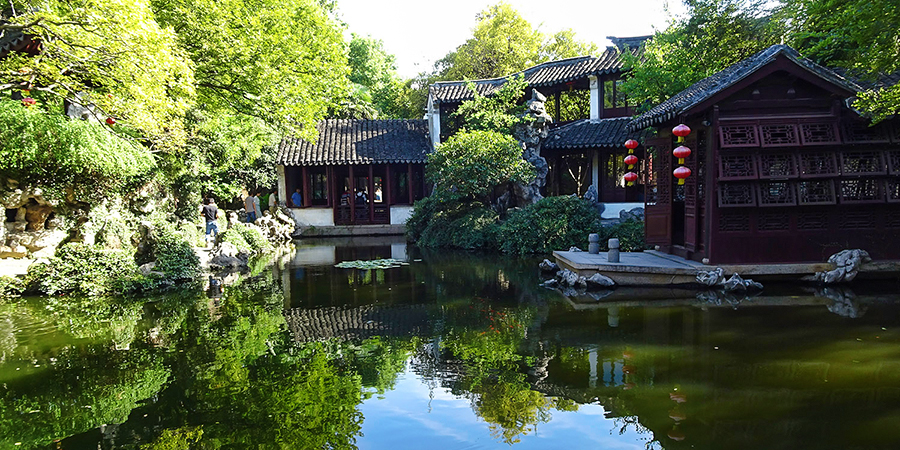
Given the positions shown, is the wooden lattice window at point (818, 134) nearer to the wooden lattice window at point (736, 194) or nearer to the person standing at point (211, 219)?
the wooden lattice window at point (736, 194)

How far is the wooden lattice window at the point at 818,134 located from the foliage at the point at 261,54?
10661mm

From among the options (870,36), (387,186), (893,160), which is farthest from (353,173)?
(870,36)

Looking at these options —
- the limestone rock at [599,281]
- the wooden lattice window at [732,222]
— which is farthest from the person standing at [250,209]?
the wooden lattice window at [732,222]

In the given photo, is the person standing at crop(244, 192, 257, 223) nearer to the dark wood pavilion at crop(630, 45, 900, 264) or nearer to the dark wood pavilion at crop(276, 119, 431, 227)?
the dark wood pavilion at crop(276, 119, 431, 227)

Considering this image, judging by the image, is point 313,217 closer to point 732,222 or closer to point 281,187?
point 281,187

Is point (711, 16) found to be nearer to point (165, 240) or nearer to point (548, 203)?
point (548, 203)

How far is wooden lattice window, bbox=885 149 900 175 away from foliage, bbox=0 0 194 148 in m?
11.2

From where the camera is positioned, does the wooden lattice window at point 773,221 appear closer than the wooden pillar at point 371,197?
Yes

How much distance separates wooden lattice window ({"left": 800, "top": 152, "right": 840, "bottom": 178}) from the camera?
364 inches

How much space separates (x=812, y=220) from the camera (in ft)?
31.3

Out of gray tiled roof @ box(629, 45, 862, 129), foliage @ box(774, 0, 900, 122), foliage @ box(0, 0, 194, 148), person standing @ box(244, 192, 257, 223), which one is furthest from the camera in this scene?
person standing @ box(244, 192, 257, 223)

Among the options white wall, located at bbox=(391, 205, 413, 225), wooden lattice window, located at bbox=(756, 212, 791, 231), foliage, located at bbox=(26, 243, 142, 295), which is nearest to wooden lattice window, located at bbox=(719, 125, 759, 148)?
wooden lattice window, located at bbox=(756, 212, 791, 231)

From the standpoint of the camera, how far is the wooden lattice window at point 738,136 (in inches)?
367

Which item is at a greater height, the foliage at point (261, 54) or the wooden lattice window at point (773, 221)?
the foliage at point (261, 54)
